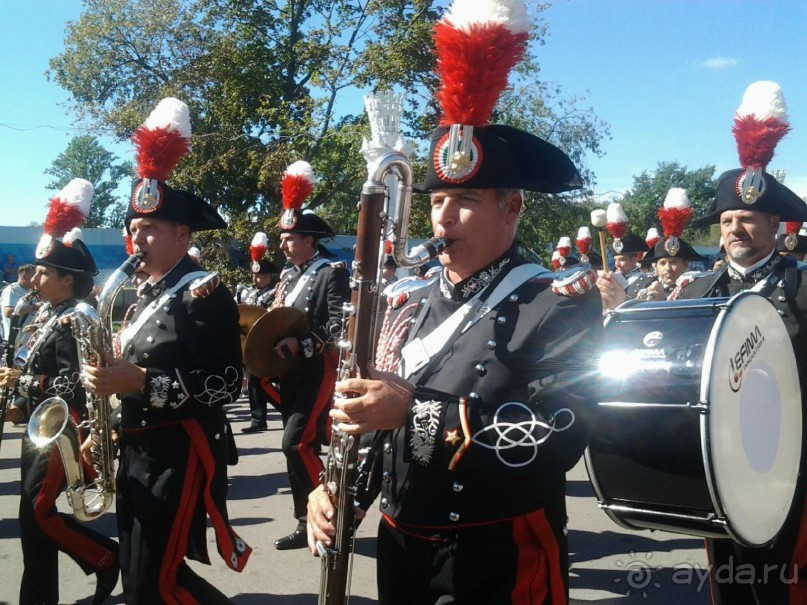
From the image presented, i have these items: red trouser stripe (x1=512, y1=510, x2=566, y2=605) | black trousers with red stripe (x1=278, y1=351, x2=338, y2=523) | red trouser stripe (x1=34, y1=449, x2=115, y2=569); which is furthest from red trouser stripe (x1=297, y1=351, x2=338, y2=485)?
red trouser stripe (x1=512, y1=510, x2=566, y2=605)

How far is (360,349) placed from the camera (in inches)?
79.4

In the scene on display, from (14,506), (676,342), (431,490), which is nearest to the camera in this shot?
(431,490)

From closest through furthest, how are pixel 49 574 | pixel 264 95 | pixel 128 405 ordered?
pixel 128 405 → pixel 49 574 → pixel 264 95

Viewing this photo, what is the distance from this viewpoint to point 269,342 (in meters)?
5.61

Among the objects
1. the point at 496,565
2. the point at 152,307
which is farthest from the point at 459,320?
the point at 152,307

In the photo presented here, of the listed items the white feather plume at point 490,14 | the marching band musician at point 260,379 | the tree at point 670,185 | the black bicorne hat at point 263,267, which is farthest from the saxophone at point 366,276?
the tree at point 670,185

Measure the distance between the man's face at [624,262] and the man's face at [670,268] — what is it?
86.4 inches

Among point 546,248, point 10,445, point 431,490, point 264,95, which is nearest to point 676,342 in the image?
point 431,490

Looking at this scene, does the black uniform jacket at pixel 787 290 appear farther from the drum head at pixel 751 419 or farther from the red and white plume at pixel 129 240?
the red and white plume at pixel 129 240

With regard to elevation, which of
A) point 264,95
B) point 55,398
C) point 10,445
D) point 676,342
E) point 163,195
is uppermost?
point 264,95

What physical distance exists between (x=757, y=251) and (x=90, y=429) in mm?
3503

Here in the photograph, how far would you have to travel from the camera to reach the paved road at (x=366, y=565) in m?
4.46

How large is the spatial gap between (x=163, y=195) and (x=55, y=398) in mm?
1313

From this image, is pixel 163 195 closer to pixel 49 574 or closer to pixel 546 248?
pixel 49 574
